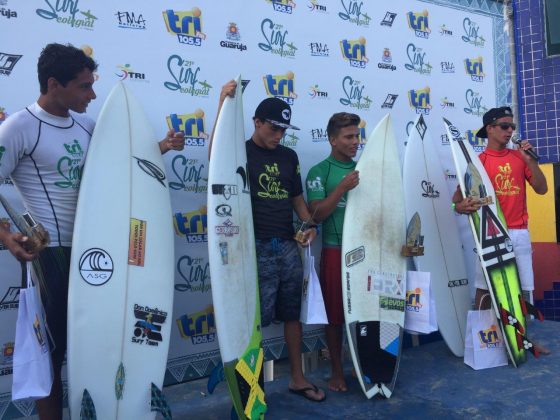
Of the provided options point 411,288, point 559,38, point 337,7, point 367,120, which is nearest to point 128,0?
point 337,7

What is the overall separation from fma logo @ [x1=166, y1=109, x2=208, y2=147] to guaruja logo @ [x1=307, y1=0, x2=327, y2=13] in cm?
123

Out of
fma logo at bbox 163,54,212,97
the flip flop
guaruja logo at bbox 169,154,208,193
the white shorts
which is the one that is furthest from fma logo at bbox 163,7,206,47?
the white shorts

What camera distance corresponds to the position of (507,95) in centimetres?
486

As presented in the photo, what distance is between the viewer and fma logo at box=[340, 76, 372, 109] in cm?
373

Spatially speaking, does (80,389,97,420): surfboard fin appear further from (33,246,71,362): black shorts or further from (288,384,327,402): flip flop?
(288,384,327,402): flip flop

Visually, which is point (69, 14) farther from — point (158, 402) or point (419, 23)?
point (419, 23)

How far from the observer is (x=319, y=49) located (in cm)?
362

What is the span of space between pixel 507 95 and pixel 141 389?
431 centimetres

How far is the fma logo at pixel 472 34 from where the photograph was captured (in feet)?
14.9

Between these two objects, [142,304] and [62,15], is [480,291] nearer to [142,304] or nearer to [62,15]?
[142,304]

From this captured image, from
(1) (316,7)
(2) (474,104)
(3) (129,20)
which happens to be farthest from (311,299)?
(2) (474,104)

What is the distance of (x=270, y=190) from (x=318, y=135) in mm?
840

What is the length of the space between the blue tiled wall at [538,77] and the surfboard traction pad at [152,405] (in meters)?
4.53

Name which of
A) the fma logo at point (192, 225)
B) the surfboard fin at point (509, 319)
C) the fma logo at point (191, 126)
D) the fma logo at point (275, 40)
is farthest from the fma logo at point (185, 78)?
the surfboard fin at point (509, 319)
